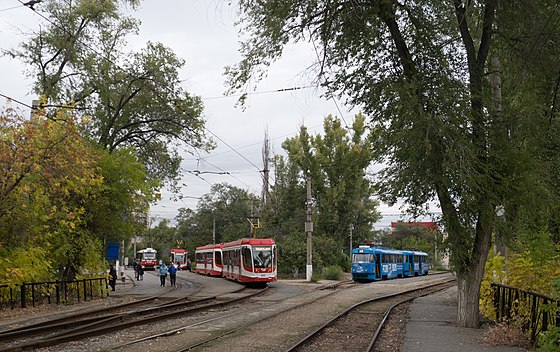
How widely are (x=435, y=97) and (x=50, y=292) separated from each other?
16.9 m

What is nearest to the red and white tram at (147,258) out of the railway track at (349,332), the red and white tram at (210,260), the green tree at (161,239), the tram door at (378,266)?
the red and white tram at (210,260)

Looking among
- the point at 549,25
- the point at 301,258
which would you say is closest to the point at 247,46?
the point at 549,25

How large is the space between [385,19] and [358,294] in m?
18.3

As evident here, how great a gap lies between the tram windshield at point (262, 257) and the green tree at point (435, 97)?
A: 2032 centimetres

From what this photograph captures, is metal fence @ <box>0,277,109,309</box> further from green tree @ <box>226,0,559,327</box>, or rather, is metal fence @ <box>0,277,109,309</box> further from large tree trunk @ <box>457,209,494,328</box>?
large tree trunk @ <box>457,209,494,328</box>

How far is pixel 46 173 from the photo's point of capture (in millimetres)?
20031

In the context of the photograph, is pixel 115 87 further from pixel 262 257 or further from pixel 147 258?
pixel 147 258

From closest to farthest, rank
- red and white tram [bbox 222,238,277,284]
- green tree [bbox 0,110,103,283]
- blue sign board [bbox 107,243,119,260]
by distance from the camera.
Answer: green tree [bbox 0,110,103,283] < blue sign board [bbox 107,243,119,260] < red and white tram [bbox 222,238,277,284]

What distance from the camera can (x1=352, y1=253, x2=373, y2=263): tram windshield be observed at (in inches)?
1730

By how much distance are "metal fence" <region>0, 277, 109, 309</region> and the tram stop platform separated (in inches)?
547

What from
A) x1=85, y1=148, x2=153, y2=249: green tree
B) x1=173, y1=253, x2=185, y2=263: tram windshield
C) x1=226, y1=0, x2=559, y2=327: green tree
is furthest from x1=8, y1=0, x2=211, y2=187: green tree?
x1=173, y1=253, x2=185, y2=263: tram windshield

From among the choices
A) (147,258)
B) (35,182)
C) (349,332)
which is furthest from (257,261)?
(147,258)

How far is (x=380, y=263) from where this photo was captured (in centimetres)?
4566

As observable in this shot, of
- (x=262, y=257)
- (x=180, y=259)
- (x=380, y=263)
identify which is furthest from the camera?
(x=180, y=259)
